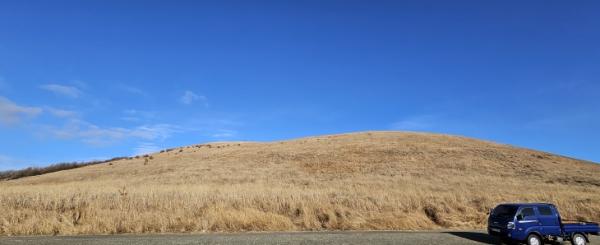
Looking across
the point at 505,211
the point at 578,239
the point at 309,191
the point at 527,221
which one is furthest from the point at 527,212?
the point at 309,191

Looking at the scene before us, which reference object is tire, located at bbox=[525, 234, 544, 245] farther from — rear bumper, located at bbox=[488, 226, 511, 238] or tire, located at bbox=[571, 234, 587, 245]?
tire, located at bbox=[571, 234, 587, 245]

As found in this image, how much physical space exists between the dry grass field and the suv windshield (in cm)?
572

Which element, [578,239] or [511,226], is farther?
[578,239]

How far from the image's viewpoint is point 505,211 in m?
21.4

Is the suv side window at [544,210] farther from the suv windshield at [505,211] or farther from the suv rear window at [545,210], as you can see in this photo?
the suv windshield at [505,211]

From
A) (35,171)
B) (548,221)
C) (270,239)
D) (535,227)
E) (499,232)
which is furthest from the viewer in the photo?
(35,171)

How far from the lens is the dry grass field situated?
81.5 feet

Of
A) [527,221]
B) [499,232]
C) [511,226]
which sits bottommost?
[499,232]

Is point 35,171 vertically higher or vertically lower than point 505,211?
higher

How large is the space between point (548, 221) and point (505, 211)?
1800 mm

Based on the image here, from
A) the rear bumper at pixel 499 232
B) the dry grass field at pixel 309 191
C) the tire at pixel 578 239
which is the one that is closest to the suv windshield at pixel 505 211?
the rear bumper at pixel 499 232

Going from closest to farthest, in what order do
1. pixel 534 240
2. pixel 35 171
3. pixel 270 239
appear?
pixel 270 239
pixel 534 240
pixel 35 171

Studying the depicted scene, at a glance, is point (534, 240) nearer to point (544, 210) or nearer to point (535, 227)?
point (535, 227)

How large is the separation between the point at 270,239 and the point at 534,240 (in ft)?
36.3
